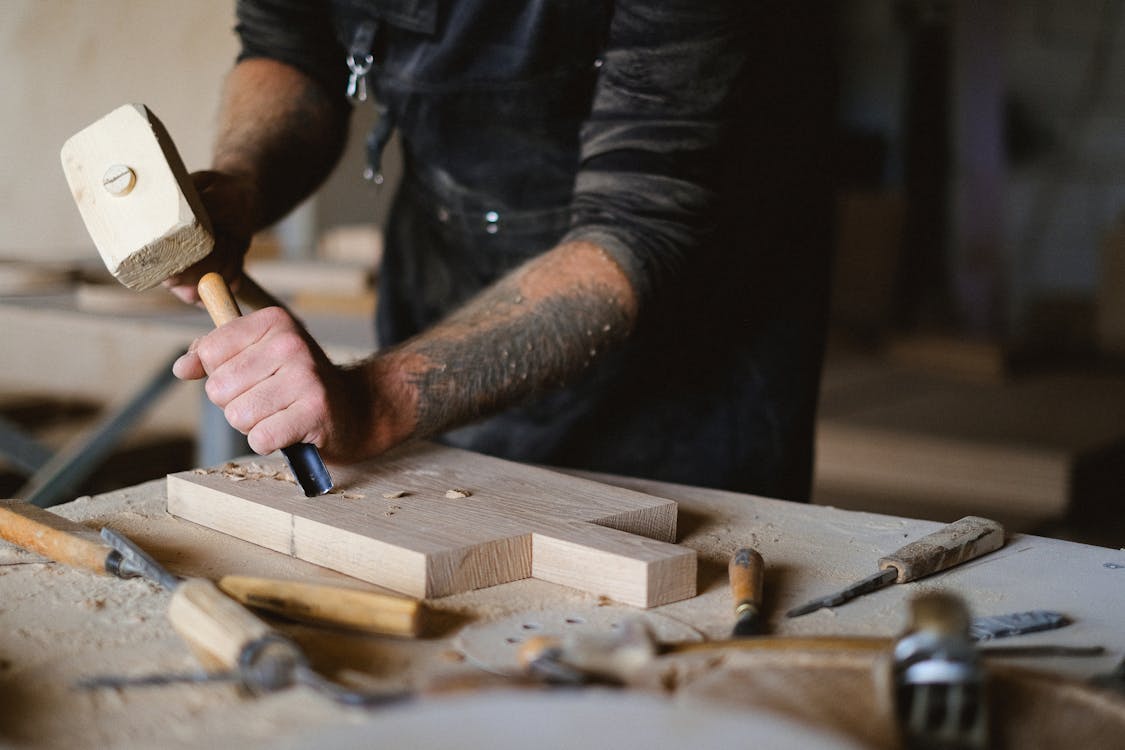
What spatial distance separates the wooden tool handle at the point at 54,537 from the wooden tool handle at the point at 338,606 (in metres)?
→ 0.22

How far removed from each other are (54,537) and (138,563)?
131mm

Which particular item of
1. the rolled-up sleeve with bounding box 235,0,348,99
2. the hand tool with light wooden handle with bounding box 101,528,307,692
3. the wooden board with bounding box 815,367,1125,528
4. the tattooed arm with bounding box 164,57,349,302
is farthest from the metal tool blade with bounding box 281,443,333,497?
the wooden board with bounding box 815,367,1125,528

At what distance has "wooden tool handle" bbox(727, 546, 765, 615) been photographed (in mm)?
1105

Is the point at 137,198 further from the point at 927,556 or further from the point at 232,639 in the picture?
the point at 927,556

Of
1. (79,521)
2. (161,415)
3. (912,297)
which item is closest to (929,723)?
(79,521)

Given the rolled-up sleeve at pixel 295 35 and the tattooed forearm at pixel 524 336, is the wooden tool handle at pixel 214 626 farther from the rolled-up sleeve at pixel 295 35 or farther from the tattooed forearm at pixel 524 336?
the rolled-up sleeve at pixel 295 35

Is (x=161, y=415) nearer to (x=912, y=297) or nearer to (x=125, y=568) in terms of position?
(x=125, y=568)

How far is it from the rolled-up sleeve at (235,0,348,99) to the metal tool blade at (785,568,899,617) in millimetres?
1391

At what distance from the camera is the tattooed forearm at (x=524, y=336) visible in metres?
1.50

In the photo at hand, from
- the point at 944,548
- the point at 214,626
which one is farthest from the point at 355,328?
the point at 214,626

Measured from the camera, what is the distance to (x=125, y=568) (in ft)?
3.83

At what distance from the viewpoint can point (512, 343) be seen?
152 centimetres

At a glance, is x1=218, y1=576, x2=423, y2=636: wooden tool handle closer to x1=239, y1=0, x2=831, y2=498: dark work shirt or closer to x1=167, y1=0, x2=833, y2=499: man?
x1=167, y1=0, x2=833, y2=499: man

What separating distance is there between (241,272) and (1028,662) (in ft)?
3.97
